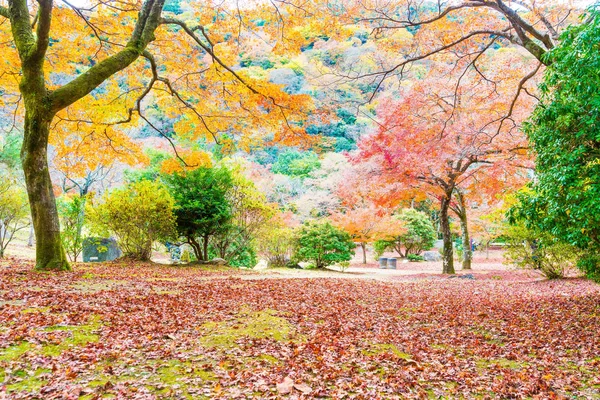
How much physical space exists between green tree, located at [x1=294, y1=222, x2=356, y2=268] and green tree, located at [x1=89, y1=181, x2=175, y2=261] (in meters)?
5.34

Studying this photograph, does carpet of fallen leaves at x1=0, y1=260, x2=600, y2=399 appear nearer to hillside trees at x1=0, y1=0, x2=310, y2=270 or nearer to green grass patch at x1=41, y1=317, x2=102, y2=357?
green grass patch at x1=41, y1=317, x2=102, y2=357

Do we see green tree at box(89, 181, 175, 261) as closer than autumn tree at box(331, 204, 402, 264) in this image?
Yes

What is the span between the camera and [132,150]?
10.5 metres

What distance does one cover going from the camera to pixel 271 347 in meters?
3.19

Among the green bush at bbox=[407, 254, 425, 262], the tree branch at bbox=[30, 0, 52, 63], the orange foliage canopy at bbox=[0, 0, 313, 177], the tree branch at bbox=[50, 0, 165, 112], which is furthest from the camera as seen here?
the green bush at bbox=[407, 254, 425, 262]

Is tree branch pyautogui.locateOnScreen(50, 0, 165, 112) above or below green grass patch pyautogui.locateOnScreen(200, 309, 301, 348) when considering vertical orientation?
above

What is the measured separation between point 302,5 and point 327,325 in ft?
22.1

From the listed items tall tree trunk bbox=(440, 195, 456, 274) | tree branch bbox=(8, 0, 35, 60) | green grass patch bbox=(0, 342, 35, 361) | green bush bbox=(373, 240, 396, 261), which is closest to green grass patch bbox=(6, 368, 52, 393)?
green grass patch bbox=(0, 342, 35, 361)

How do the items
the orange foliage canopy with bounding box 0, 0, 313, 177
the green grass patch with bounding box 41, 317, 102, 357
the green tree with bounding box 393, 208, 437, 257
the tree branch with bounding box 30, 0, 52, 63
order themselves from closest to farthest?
the green grass patch with bounding box 41, 317, 102, 357 < the tree branch with bounding box 30, 0, 52, 63 < the orange foliage canopy with bounding box 0, 0, 313, 177 < the green tree with bounding box 393, 208, 437, 257

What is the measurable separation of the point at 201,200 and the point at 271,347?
32.1 ft

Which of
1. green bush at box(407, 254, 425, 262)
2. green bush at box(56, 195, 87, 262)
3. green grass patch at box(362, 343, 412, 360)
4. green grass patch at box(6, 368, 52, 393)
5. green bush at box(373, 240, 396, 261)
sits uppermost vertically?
green bush at box(56, 195, 87, 262)

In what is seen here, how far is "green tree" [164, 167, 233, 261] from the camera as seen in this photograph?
12242mm

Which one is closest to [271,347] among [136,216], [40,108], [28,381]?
[28,381]

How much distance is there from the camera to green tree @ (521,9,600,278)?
12.5 ft
